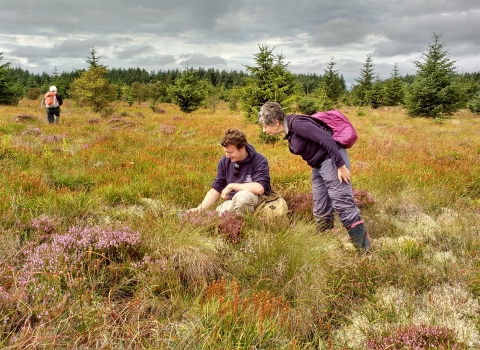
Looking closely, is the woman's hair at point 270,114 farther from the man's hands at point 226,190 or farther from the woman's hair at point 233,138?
the man's hands at point 226,190

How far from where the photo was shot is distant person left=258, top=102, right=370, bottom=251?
3748 millimetres

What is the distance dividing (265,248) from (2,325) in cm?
220

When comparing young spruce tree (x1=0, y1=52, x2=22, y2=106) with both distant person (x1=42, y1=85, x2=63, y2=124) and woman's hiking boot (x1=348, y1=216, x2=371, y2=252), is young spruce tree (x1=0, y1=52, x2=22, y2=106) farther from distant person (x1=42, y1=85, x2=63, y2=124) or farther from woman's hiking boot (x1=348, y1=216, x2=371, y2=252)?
woman's hiking boot (x1=348, y1=216, x2=371, y2=252)

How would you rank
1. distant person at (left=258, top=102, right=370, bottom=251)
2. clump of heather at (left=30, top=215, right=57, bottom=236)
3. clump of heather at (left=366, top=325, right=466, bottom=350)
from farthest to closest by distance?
distant person at (left=258, top=102, right=370, bottom=251) < clump of heather at (left=30, top=215, right=57, bottom=236) < clump of heather at (left=366, top=325, right=466, bottom=350)

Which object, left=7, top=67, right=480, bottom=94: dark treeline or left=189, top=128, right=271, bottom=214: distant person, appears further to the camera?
left=7, top=67, right=480, bottom=94: dark treeline

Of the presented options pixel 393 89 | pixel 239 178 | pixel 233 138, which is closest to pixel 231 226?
pixel 239 178

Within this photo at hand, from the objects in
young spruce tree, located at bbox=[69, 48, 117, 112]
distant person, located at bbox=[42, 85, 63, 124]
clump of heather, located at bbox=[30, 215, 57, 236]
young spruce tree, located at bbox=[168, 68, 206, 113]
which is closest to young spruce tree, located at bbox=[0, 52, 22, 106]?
young spruce tree, located at bbox=[69, 48, 117, 112]

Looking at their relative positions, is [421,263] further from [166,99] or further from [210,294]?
[166,99]

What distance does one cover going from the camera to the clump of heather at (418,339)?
219cm

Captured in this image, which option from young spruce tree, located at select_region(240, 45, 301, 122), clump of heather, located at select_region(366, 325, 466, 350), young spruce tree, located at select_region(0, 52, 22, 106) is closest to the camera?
clump of heather, located at select_region(366, 325, 466, 350)

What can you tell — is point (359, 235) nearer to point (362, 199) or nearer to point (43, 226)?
point (362, 199)

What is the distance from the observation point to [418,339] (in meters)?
2.25

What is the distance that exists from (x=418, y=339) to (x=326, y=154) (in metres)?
2.25

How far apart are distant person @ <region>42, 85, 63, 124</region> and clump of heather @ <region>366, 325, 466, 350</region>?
1487cm
